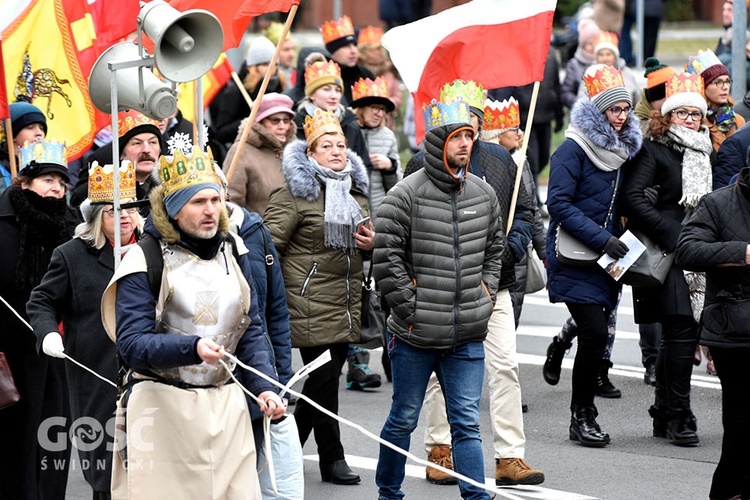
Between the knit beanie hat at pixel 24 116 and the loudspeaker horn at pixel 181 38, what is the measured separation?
267 centimetres

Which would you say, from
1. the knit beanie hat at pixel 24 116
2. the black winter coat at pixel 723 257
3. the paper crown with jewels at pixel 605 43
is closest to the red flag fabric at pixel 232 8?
the knit beanie hat at pixel 24 116

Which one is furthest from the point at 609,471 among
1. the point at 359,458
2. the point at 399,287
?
the point at 399,287

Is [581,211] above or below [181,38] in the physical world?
below

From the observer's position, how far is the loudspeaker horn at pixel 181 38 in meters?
6.54

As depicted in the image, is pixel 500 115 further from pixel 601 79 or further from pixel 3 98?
pixel 3 98

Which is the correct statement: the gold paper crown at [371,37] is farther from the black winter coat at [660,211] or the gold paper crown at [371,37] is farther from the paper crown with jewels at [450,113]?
the paper crown with jewels at [450,113]

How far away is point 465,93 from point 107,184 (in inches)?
86.8

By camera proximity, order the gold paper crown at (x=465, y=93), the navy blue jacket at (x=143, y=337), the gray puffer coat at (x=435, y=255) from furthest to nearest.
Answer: the gold paper crown at (x=465, y=93) → the gray puffer coat at (x=435, y=255) → the navy blue jacket at (x=143, y=337)

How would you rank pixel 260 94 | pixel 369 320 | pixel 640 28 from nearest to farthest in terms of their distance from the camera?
1. pixel 260 94
2. pixel 369 320
3. pixel 640 28

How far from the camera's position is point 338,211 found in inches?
319

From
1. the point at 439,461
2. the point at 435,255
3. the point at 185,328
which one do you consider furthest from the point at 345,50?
the point at 185,328

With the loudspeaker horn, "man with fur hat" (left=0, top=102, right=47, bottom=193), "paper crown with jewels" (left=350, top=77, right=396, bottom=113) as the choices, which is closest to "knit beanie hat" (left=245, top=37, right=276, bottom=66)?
"paper crown with jewels" (left=350, top=77, right=396, bottom=113)

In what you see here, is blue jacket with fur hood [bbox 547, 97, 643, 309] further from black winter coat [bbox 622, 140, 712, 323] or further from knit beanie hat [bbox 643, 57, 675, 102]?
knit beanie hat [bbox 643, 57, 675, 102]

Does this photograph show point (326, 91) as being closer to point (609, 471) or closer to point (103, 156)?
A: point (103, 156)
